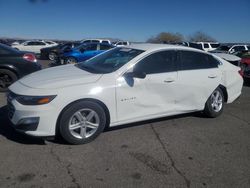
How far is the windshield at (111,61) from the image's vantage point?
14.9ft

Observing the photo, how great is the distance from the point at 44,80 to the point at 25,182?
5.39 feet

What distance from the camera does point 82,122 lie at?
4094 mm

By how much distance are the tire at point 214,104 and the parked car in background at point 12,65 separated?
4.77 m

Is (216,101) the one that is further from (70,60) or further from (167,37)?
(167,37)

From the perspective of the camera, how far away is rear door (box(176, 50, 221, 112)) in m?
4.99

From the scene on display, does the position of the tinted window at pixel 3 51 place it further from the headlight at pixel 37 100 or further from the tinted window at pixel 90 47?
the tinted window at pixel 90 47

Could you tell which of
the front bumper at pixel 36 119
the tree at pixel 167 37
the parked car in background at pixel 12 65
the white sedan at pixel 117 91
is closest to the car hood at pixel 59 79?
the white sedan at pixel 117 91

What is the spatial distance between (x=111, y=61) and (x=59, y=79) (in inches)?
46.0

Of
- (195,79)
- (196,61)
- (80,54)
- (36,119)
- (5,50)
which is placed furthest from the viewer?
(80,54)

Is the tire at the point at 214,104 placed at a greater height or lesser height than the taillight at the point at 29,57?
lesser

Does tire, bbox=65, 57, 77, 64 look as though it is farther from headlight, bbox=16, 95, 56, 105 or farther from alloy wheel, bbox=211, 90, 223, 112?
headlight, bbox=16, 95, 56, 105

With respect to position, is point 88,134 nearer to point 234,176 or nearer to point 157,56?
point 157,56

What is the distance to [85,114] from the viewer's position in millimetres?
A: 4121

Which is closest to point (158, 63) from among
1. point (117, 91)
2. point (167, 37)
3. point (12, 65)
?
point (117, 91)
